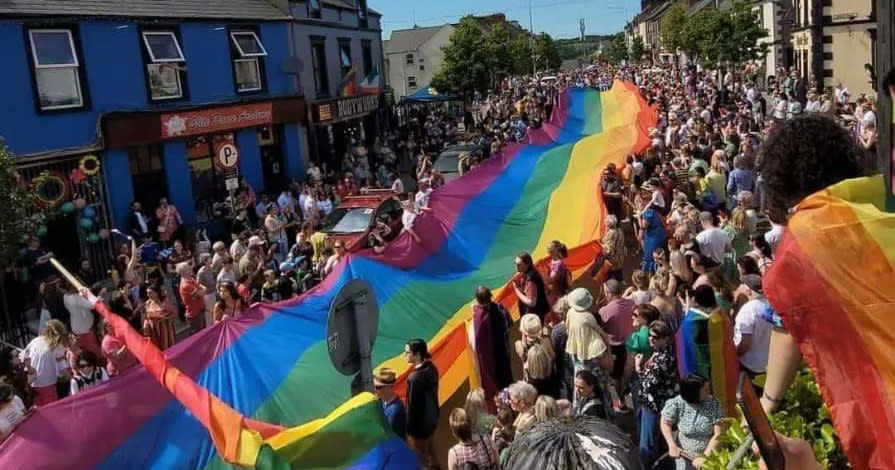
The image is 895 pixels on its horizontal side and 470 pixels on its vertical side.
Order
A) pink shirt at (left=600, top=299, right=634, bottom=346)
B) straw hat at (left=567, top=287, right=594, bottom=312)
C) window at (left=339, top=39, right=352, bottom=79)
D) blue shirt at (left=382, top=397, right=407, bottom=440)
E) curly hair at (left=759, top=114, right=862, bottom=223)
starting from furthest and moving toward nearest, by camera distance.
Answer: window at (left=339, top=39, right=352, bottom=79)
pink shirt at (left=600, top=299, right=634, bottom=346)
straw hat at (left=567, top=287, right=594, bottom=312)
blue shirt at (left=382, top=397, right=407, bottom=440)
curly hair at (left=759, top=114, right=862, bottom=223)

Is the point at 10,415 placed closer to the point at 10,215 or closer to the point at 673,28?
the point at 10,215

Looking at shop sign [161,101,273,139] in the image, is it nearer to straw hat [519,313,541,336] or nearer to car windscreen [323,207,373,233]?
car windscreen [323,207,373,233]

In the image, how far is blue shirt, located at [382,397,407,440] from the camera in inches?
272

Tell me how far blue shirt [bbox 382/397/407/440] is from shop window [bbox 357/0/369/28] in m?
27.4

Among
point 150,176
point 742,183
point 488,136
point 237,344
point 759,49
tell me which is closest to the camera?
point 237,344

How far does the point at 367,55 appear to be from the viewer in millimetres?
33344

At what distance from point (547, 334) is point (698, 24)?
4305 centimetres

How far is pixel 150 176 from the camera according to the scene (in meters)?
20.4

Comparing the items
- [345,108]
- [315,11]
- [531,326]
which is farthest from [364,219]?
[315,11]

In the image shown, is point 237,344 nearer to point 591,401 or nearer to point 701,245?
point 591,401

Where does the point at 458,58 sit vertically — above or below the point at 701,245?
above

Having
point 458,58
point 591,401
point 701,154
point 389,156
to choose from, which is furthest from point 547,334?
point 458,58

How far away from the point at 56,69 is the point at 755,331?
52.9ft

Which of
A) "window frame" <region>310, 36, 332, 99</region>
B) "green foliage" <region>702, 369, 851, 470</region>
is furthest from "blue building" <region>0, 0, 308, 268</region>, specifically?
"green foliage" <region>702, 369, 851, 470</region>
